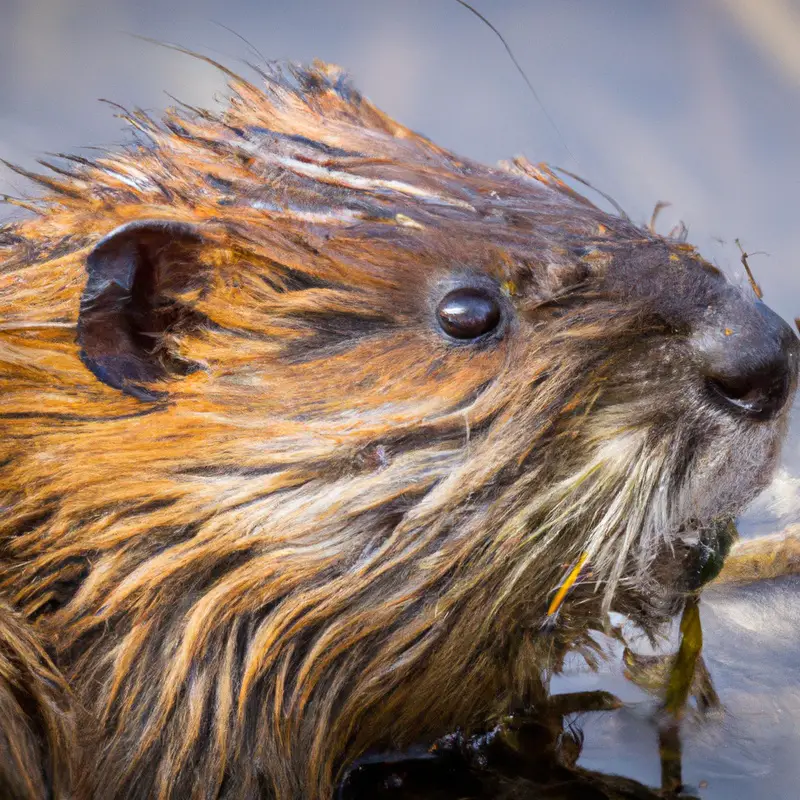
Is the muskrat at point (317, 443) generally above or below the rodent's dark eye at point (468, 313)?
below

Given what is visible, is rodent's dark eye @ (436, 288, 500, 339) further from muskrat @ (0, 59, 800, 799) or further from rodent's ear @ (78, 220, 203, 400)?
rodent's ear @ (78, 220, 203, 400)

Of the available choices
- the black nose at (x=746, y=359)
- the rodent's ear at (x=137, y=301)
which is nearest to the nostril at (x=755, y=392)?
the black nose at (x=746, y=359)

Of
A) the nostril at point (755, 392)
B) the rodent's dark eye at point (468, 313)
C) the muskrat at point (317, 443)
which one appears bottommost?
the muskrat at point (317, 443)

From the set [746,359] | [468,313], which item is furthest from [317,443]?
[746,359]

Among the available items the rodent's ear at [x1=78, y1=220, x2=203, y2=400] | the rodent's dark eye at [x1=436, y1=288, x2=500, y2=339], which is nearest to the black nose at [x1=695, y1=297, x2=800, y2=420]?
the rodent's dark eye at [x1=436, y1=288, x2=500, y2=339]

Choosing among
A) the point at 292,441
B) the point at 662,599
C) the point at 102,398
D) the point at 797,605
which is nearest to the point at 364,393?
the point at 292,441

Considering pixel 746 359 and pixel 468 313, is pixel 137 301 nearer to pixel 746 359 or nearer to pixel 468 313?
pixel 468 313

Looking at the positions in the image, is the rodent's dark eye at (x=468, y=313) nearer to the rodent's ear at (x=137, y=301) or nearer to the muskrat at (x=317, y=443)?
the muskrat at (x=317, y=443)
